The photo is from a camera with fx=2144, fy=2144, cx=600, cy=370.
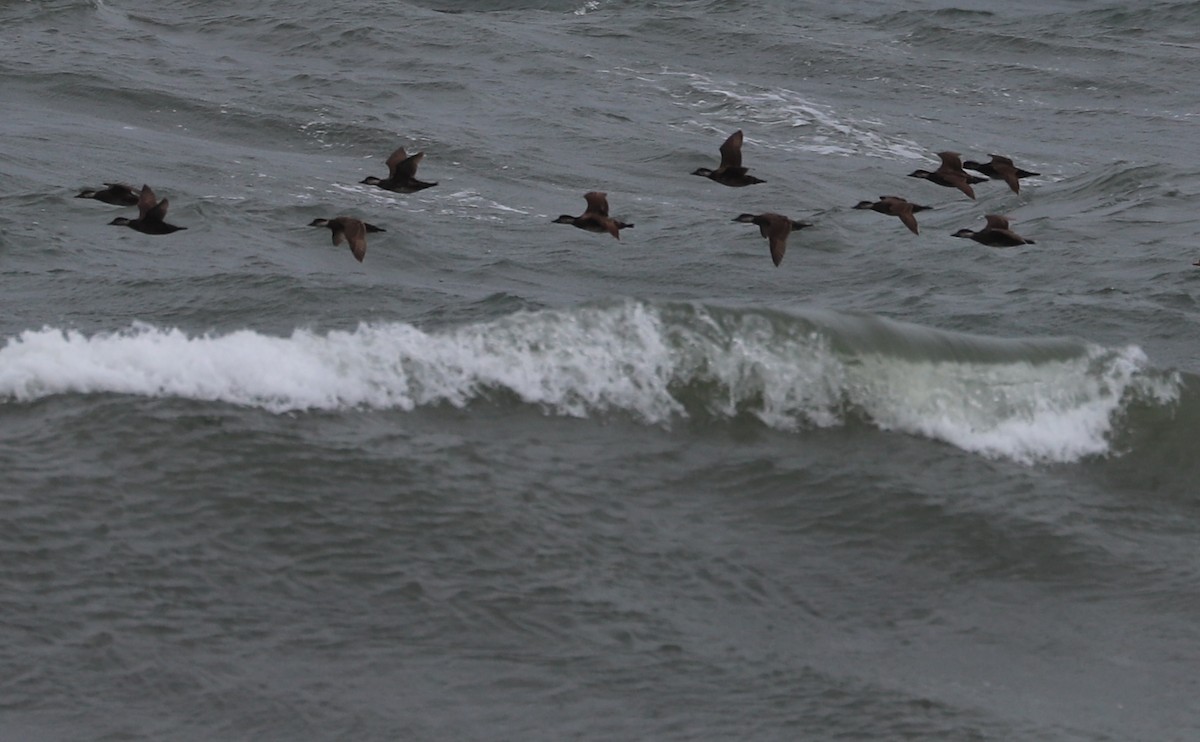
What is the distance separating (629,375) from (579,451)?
1.20 metres

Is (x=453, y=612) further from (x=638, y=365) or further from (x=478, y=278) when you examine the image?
(x=478, y=278)

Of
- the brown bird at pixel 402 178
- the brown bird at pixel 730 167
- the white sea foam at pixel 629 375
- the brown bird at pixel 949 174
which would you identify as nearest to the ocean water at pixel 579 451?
the white sea foam at pixel 629 375

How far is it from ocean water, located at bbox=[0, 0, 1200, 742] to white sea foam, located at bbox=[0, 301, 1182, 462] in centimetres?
3

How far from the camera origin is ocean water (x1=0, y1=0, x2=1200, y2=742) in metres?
10.7

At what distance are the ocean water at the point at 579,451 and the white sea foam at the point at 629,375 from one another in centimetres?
3

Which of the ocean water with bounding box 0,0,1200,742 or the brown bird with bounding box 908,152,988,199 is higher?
the brown bird with bounding box 908,152,988,199

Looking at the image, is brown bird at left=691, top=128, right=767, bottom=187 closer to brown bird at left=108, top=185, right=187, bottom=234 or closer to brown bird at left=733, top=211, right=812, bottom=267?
brown bird at left=733, top=211, right=812, bottom=267

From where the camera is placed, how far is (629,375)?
1480 cm

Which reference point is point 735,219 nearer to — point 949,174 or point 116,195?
point 949,174

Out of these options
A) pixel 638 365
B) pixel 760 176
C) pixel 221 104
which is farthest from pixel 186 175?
pixel 638 365

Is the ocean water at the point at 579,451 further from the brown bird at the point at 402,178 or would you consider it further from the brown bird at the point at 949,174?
the brown bird at the point at 949,174

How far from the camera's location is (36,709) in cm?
1001

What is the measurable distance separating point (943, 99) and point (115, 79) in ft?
38.4

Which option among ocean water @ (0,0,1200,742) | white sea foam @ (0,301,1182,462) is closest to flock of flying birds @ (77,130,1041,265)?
ocean water @ (0,0,1200,742)
